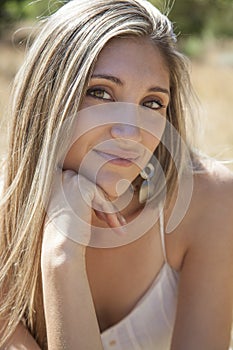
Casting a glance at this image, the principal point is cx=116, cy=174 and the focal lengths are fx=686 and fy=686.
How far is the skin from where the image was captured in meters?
2.04

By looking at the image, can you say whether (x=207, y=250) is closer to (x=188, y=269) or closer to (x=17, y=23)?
(x=188, y=269)

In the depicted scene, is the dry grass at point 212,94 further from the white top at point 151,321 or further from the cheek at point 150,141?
the white top at point 151,321

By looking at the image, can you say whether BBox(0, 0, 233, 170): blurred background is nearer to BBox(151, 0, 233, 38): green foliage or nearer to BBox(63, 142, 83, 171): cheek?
BBox(151, 0, 233, 38): green foliage

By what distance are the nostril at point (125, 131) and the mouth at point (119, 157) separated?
2.3 inches

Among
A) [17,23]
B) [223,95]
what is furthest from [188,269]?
[17,23]

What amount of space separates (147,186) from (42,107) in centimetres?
49

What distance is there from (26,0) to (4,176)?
452 inches

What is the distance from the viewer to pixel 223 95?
26.5 ft

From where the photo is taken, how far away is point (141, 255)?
2.51m

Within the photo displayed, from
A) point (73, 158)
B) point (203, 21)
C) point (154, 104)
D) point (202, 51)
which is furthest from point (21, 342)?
point (203, 21)

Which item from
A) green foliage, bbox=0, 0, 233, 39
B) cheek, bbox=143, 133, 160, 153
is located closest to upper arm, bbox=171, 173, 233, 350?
cheek, bbox=143, 133, 160, 153

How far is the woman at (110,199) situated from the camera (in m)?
2.08

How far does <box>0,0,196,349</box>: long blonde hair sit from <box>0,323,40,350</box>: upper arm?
33mm

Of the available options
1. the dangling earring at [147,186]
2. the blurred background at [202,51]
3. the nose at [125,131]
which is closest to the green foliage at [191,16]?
the blurred background at [202,51]
